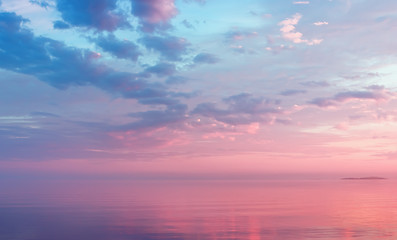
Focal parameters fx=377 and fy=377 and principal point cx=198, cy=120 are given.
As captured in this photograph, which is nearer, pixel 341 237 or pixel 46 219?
pixel 341 237

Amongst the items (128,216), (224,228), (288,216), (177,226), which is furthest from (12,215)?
(288,216)

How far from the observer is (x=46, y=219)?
38750 millimetres

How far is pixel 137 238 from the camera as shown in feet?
94.1

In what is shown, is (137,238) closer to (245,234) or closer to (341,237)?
(245,234)

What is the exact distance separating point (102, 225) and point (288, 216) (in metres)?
19.6

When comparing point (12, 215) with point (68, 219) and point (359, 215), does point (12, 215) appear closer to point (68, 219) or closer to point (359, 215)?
point (68, 219)

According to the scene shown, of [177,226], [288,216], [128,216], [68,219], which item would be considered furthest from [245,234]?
[68,219]

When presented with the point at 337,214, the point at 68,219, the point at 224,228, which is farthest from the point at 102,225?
the point at 337,214

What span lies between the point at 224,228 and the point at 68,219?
16.6 m

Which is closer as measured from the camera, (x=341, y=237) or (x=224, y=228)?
(x=341, y=237)

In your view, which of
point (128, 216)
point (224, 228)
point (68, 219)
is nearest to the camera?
point (224, 228)

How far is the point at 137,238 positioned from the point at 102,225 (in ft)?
23.7

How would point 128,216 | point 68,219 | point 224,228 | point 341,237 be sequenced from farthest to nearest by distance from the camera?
1. point 128,216
2. point 68,219
3. point 224,228
4. point 341,237

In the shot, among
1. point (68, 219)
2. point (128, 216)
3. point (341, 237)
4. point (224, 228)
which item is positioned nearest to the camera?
point (341, 237)
